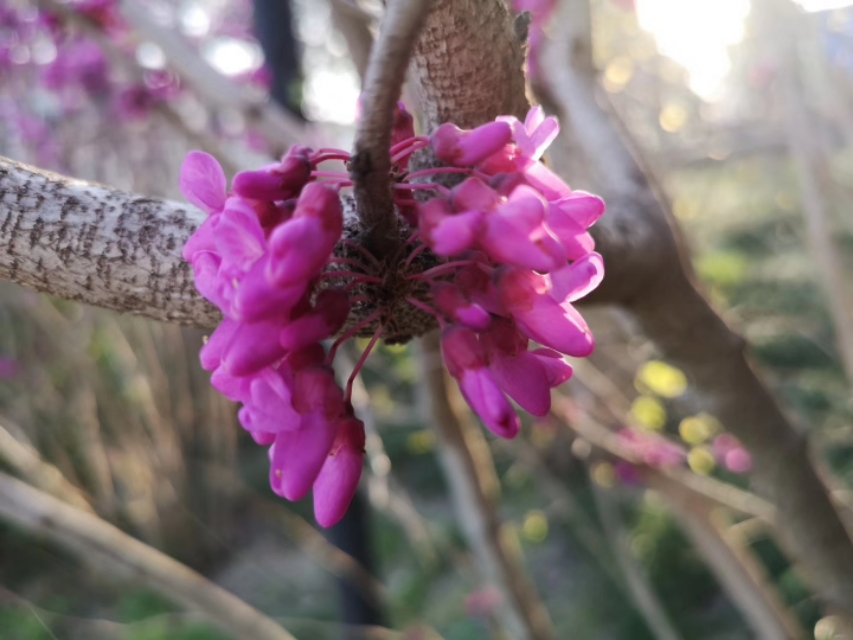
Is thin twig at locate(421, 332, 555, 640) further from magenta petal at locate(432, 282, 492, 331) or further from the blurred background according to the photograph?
magenta petal at locate(432, 282, 492, 331)

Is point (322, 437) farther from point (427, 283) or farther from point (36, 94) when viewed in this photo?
point (36, 94)

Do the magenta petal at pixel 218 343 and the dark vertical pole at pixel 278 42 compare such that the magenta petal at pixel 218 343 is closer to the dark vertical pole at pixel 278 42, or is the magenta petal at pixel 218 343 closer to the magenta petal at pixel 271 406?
the magenta petal at pixel 271 406

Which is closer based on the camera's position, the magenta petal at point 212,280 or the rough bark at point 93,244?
the magenta petal at point 212,280

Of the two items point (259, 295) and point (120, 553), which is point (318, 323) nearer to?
point (259, 295)

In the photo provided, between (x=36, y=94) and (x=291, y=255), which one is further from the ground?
(x=291, y=255)

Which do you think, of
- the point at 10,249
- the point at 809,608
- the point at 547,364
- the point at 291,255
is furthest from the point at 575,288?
the point at 809,608

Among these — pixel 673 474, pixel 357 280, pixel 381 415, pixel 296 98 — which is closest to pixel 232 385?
pixel 357 280

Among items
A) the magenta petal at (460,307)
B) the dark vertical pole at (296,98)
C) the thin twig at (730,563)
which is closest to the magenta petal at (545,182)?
the magenta petal at (460,307)
